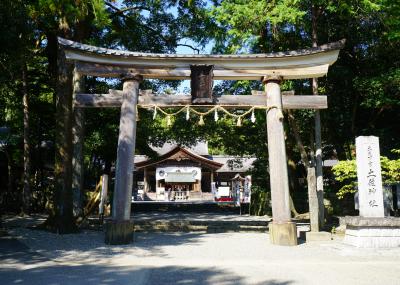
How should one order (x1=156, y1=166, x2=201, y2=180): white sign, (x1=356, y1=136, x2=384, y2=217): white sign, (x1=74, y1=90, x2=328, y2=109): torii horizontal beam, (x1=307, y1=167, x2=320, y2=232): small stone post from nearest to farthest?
(x1=356, y1=136, x2=384, y2=217): white sign < (x1=74, y1=90, x2=328, y2=109): torii horizontal beam < (x1=307, y1=167, x2=320, y2=232): small stone post < (x1=156, y1=166, x2=201, y2=180): white sign

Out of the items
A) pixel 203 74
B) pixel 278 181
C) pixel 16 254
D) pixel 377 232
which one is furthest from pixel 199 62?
pixel 16 254

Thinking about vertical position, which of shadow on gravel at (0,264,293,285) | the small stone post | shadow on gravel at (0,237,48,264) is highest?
the small stone post

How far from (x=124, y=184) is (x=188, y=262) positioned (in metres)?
2.66

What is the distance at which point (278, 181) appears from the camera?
8.87 m

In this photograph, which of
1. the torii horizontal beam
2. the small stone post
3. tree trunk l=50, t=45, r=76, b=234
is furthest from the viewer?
tree trunk l=50, t=45, r=76, b=234

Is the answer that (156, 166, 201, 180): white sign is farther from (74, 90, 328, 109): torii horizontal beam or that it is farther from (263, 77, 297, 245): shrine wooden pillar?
(263, 77, 297, 245): shrine wooden pillar

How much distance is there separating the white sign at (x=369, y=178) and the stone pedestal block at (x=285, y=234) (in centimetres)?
153

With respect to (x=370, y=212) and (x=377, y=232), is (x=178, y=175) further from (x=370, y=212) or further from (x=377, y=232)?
(x=377, y=232)

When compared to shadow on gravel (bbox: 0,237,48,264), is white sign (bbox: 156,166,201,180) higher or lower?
higher

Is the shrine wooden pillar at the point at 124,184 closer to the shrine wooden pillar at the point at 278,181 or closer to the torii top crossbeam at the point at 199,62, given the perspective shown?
the torii top crossbeam at the point at 199,62

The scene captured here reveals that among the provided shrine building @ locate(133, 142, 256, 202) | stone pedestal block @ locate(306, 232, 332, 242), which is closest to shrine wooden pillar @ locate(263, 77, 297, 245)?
stone pedestal block @ locate(306, 232, 332, 242)

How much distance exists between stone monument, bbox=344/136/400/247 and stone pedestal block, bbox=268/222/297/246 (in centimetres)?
115

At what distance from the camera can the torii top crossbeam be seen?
939cm

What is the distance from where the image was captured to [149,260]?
704 cm
